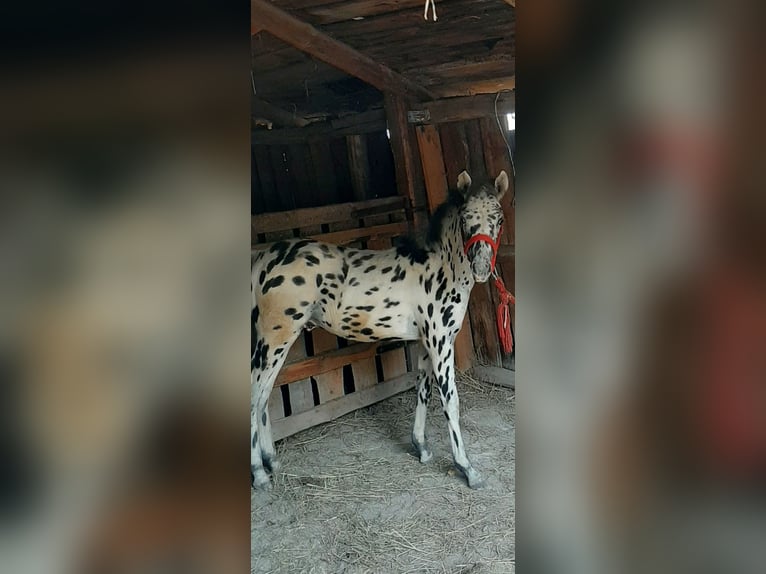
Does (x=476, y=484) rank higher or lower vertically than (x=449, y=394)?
lower

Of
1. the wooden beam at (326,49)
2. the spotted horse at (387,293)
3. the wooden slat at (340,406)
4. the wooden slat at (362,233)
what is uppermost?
the wooden beam at (326,49)

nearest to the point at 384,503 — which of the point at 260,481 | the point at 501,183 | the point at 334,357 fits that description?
the point at 260,481

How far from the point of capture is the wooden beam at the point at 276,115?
487cm

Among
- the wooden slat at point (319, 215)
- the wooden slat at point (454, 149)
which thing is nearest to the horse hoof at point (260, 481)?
the wooden slat at point (319, 215)

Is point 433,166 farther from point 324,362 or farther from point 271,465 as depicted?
point 271,465

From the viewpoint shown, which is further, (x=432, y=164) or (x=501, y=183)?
(x=432, y=164)

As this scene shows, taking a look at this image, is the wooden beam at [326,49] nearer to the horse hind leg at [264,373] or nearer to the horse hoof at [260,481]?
the horse hind leg at [264,373]

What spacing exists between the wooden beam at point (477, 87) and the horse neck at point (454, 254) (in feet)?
4.56
